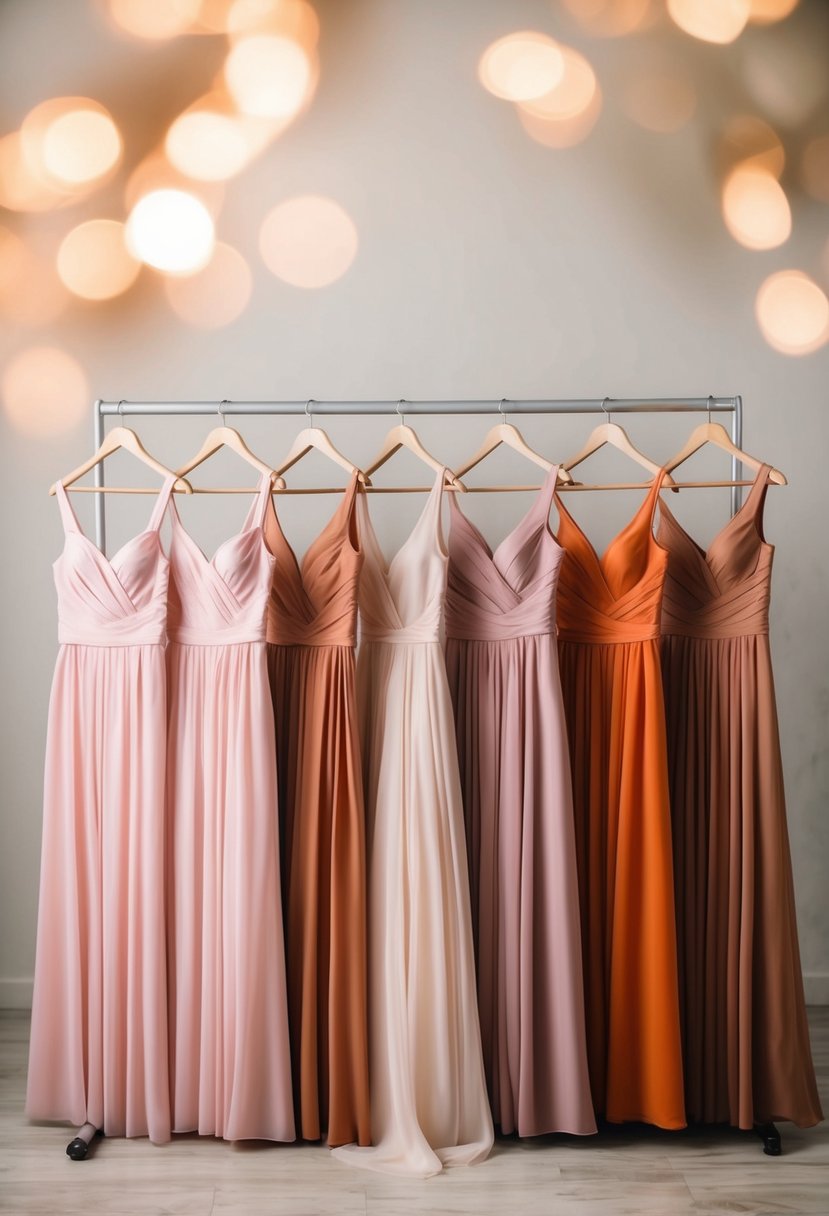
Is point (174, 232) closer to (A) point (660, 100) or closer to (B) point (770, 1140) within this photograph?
(A) point (660, 100)

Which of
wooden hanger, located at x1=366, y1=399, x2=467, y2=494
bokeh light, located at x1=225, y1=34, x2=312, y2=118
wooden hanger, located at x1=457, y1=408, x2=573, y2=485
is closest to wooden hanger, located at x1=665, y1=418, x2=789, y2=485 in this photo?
wooden hanger, located at x1=457, y1=408, x2=573, y2=485

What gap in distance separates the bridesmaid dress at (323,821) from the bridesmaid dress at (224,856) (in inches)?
2.6

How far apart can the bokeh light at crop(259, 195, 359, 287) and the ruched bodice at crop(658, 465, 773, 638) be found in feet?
4.35

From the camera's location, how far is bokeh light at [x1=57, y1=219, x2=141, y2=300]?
3035mm

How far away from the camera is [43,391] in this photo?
3045mm

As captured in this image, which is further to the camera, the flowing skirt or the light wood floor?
the flowing skirt

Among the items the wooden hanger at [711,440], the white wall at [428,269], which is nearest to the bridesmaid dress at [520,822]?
the wooden hanger at [711,440]

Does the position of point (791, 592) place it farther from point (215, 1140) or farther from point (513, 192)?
point (215, 1140)

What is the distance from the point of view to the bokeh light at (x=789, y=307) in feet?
9.99

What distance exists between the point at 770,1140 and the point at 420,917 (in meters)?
0.88

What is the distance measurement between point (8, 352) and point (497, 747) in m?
1.92

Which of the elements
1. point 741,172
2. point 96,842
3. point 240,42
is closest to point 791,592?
point 741,172

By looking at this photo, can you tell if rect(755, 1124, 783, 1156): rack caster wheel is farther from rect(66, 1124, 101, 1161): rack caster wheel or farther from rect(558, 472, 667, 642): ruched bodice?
rect(66, 1124, 101, 1161): rack caster wheel

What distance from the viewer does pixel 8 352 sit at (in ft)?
9.98
